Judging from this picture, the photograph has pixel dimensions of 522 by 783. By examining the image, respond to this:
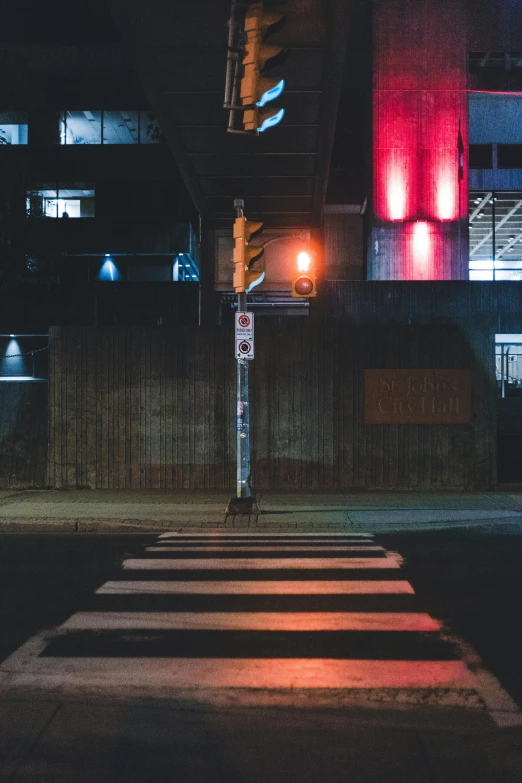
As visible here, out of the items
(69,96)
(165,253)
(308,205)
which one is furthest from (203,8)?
(69,96)

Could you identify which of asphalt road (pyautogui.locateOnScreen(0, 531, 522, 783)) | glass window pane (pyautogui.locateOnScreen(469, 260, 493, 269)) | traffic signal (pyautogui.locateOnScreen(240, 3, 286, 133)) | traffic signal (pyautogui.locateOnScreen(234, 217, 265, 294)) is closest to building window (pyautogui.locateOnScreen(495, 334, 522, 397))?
glass window pane (pyautogui.locateOnScreen(469, 260, 493, 269))

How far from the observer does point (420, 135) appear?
70.6 feet

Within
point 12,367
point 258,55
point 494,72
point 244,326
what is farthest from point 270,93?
point 12,367

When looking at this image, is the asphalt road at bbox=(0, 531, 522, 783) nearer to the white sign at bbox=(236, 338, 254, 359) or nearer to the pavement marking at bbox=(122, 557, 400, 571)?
the pavement marking at bbox=(122, 557, 400, 571)

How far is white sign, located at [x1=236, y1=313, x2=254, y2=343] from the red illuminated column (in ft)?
32.9

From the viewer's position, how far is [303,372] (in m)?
15.4

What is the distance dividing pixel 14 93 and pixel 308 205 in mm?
7914

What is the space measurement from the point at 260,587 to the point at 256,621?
1.18 metres

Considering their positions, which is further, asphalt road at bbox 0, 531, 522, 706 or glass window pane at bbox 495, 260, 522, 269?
glass window pane at bbox 495, 260, 522, 269

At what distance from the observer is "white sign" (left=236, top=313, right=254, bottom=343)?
12.6 metres

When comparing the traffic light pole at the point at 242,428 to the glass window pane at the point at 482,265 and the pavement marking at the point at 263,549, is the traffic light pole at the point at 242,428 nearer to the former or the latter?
the pavement marking at the point at 263,549

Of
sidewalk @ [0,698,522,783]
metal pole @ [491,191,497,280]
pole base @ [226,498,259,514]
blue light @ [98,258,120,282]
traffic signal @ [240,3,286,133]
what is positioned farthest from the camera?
blue light @ [98,258,120,282]

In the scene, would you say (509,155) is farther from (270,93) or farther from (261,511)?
(270,93)

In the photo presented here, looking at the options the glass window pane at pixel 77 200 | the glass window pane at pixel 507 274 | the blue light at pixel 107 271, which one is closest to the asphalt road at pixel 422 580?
the glass window pane at pixel 507 274
